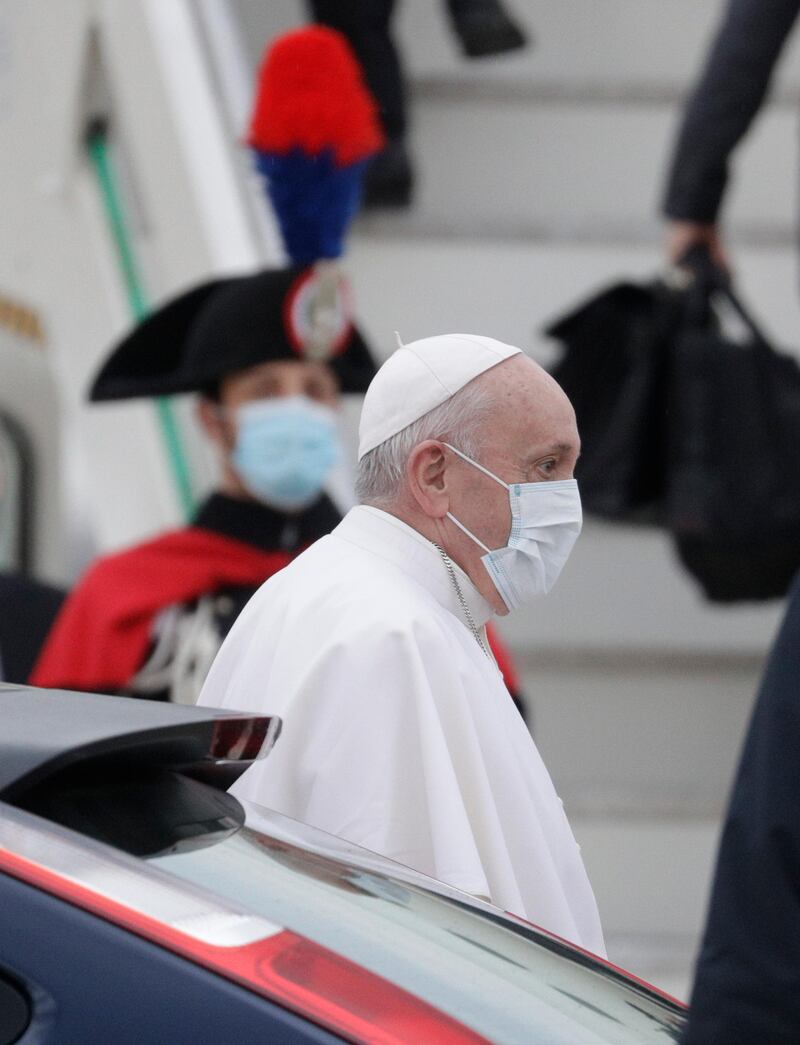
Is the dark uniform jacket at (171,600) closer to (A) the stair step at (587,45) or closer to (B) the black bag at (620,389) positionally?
(B) the black bag at (620,389)

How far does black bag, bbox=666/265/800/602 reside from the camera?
461cm

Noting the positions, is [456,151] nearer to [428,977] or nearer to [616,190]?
[616,190]

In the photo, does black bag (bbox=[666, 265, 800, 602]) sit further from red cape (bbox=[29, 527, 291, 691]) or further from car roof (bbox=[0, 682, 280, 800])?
car roof (bbox=[0, 682, 280, 800])

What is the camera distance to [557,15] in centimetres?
649

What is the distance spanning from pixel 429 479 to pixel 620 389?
7.04 feet

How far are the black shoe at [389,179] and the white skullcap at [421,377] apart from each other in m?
2.97

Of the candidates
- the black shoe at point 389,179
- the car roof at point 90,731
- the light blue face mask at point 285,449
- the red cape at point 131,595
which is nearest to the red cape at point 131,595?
the red cape at point 131,595

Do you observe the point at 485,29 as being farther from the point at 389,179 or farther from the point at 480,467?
the point at 480,467

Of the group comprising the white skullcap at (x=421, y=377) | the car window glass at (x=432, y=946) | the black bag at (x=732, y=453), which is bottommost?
the black bag at (x=732, y=453)

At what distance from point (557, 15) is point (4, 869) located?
520 cm

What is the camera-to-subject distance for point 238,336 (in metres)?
4.27

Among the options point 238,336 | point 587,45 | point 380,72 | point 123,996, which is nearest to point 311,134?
point 238,336

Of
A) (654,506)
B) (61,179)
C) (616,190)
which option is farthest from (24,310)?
(654,506)

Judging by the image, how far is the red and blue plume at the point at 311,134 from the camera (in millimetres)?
4383
